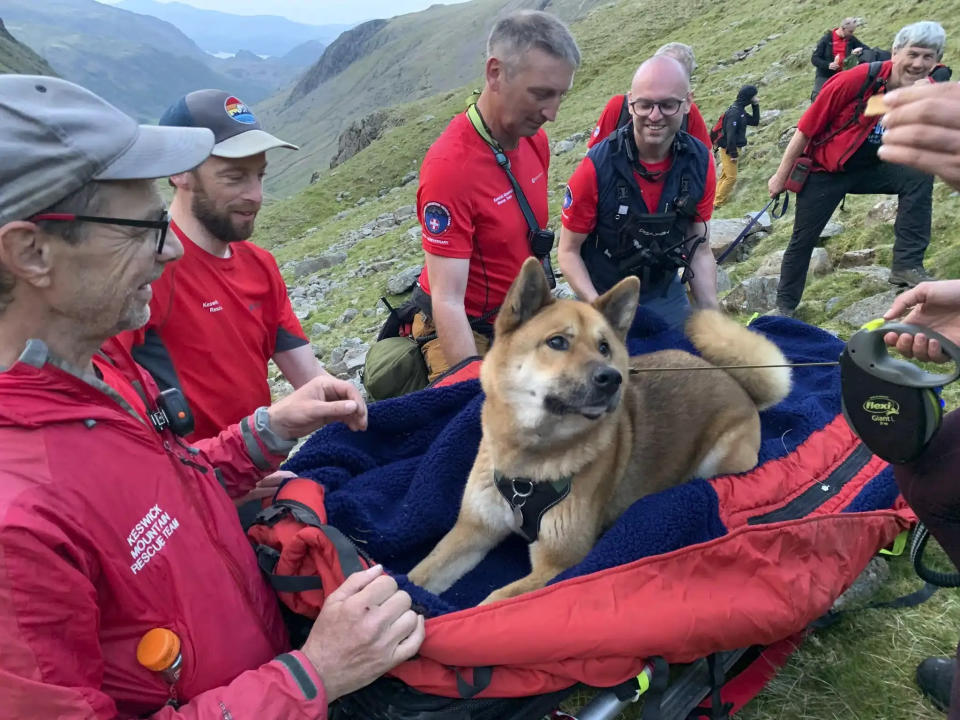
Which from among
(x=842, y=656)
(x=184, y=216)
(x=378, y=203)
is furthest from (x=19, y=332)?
(x=378, y=203)

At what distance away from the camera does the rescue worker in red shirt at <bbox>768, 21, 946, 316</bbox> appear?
550 centimetres

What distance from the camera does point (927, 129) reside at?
164 centimetres

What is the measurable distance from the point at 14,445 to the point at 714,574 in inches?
89.6

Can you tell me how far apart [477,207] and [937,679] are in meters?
3.20

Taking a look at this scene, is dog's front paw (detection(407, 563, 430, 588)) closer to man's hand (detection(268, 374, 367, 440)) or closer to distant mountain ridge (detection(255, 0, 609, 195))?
man's hand (detection(268, 374, 367, 440))

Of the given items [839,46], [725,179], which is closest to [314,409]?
[725,179]

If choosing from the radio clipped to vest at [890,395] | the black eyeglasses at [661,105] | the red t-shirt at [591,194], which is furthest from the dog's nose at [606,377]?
the black eyeglasses at [661,105]

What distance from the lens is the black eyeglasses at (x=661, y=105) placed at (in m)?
4.07

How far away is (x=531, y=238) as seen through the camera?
12.9ft

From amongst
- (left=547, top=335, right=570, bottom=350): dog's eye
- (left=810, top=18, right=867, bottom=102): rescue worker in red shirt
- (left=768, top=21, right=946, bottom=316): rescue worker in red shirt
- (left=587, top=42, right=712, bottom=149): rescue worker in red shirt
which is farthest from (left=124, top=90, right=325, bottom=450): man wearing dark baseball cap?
(left=810, top=18, right=867, bottom=102): rescue worker in red shirt

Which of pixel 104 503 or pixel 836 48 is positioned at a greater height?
pixel 836 48

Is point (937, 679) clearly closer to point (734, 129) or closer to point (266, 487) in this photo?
point (266, 487)

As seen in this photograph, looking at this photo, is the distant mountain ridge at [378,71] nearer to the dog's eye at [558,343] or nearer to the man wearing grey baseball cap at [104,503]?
the dog's eye at [558,343]

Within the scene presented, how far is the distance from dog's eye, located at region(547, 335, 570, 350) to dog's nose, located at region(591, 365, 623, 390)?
23 centimetres
